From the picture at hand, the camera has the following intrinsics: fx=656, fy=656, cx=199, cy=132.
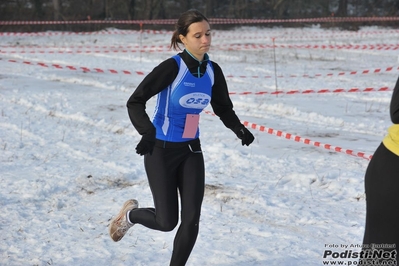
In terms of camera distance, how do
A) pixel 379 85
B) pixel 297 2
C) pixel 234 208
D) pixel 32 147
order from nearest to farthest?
pixel 234 208 → pixel 32 147 → pixel 379 85 → pixel 297 2

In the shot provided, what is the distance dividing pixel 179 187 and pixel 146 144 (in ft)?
1.51

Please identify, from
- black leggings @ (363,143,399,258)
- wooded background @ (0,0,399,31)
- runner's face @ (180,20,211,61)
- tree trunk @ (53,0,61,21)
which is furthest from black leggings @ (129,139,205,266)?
tree trunk @ (53,0,61,21)

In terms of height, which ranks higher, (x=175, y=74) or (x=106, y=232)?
(x=175, y=74)

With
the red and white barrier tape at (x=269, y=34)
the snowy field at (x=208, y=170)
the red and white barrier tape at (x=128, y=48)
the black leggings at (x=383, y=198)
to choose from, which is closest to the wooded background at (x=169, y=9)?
the red and white barrier tape at (x=269, y=34)

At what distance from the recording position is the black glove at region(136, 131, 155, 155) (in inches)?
161

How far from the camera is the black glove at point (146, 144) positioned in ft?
13.4

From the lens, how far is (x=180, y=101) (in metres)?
4.28

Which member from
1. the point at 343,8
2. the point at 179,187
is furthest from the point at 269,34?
the point at 179,187

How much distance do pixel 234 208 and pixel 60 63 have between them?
41.8 ft

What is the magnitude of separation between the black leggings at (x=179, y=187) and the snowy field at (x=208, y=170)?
0.62 meters

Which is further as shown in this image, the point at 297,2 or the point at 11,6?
the point at 297,2

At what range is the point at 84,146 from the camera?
877 cm

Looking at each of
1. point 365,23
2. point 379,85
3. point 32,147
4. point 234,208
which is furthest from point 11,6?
point 234,208

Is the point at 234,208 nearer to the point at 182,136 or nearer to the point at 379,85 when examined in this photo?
the point at 182,136
